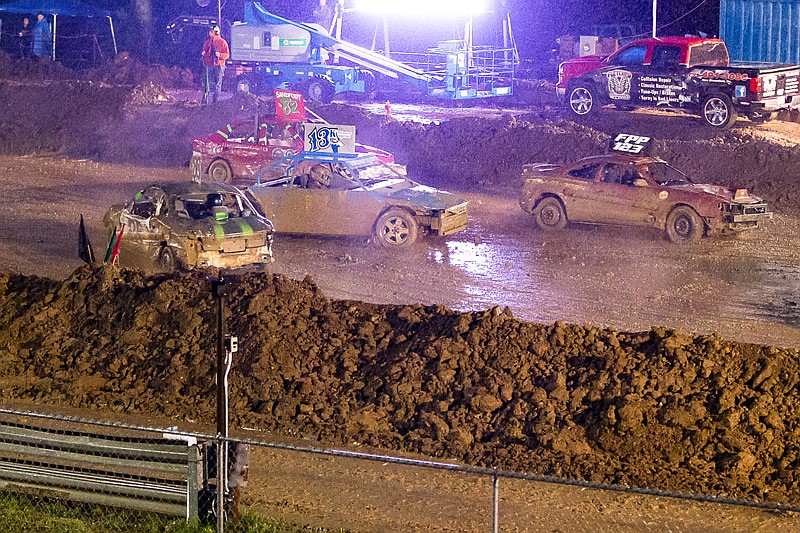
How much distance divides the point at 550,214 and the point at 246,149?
5868 mm

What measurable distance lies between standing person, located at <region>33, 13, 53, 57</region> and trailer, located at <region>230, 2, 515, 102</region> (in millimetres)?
8489

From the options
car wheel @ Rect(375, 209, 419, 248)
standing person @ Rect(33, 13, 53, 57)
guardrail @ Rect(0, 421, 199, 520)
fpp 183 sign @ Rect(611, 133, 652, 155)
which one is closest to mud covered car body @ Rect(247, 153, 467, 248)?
car wheel @ Rect(375, 209, 419, 248)

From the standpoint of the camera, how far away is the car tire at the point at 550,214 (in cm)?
1777

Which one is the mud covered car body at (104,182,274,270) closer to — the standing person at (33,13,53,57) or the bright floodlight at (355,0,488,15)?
the bright floodlight at (355,0,488,15)

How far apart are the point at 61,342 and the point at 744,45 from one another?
25061 millimetres

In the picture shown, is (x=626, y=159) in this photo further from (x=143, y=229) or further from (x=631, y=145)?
(x=143, y=229)

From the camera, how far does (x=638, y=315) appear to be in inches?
527

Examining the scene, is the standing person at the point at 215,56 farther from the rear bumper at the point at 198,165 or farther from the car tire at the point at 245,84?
the rear bumper at the point at 198,165

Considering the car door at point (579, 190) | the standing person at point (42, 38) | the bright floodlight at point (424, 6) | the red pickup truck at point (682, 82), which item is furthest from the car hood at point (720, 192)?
the standing person at point (42, 38)

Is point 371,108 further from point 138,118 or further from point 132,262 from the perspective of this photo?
point 132,262

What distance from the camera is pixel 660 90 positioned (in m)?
25.0

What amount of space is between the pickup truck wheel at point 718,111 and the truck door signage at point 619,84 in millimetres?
2088

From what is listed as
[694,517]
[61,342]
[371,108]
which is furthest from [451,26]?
[694,517]

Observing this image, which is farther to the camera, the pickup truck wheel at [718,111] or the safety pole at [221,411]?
the pickup truck wheel at [718,111]
